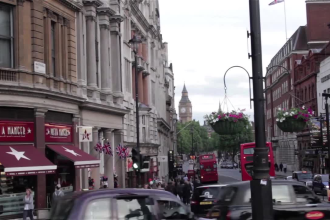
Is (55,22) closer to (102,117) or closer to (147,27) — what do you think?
(102,117)

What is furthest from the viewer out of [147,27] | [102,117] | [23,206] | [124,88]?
[147,27]

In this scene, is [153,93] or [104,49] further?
[153,93]

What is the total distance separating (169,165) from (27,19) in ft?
160

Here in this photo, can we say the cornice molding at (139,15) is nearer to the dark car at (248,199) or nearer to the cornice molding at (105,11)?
the cornice molding at (105,11)

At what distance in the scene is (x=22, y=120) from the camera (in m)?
24.8

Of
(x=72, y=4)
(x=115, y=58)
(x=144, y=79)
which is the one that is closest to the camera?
(x=72, y=4)

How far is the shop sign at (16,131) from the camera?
23.8 m

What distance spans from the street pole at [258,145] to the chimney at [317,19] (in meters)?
73.6

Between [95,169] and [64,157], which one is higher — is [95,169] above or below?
below

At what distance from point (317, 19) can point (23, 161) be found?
6626 cm

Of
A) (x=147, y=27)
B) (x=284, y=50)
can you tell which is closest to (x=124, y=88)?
(x=147, y=27)

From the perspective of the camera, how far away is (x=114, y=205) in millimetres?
9461

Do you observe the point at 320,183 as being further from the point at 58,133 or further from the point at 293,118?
the point at 58,133

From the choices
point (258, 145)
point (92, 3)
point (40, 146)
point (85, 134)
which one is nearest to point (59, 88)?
point (85, 134)
